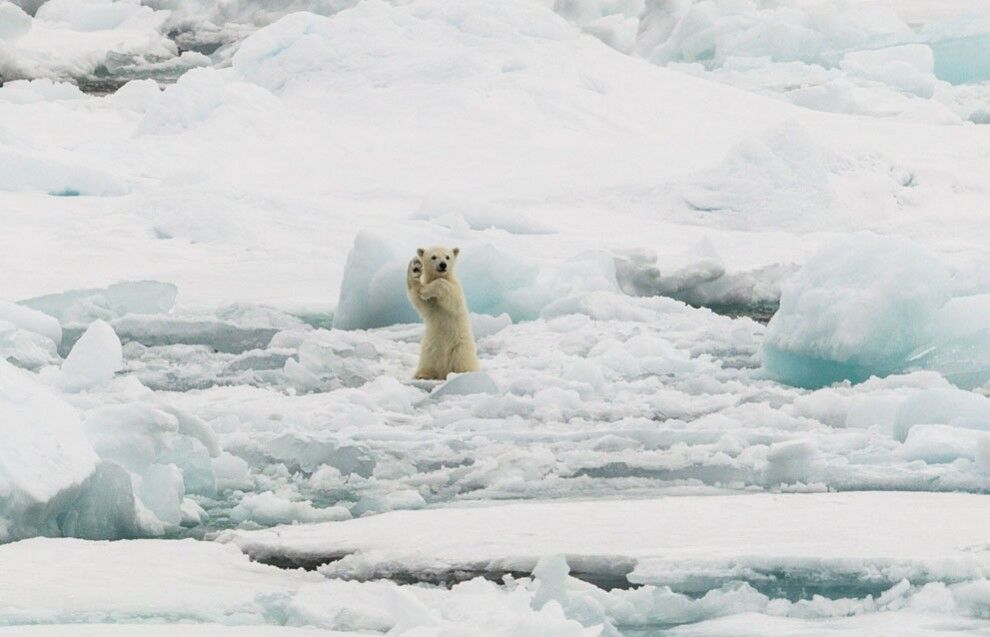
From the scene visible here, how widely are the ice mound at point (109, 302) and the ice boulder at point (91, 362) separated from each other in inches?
75.5

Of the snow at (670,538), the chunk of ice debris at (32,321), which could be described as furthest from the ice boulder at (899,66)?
the snow at (670,538)

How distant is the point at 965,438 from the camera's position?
578 cm

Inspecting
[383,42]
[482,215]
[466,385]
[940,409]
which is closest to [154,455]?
[466,385]

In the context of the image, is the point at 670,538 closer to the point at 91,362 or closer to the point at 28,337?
the point at 91,362

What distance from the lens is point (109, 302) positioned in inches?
367

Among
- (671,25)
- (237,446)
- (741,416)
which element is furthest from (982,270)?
(671,25)

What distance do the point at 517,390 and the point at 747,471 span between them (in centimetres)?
184

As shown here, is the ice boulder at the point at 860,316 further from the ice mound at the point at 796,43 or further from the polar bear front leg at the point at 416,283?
the ice mound at the point at 796,43

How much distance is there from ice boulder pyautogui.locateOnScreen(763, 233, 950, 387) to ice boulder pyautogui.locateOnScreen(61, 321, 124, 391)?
3.34 meters

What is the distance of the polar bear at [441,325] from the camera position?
7578 millimetres

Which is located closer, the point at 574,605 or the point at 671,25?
the point at 574,605

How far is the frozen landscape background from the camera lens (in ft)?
13.4

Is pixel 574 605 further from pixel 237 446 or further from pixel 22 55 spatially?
pixel 22 55

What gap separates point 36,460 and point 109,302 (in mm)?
5151
